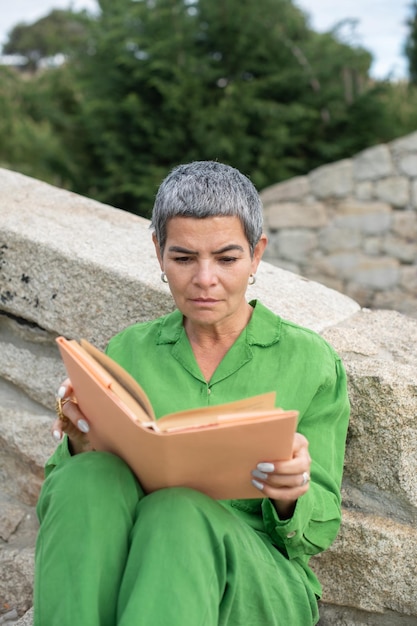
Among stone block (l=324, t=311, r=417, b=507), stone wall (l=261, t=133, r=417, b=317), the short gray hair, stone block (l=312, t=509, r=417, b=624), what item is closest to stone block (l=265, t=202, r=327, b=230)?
stone wall (l=261, t=133, r=417, b=317)

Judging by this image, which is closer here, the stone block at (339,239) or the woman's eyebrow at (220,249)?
the woman's eyebrow at (220,249)

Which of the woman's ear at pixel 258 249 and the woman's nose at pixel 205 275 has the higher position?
the woman's ear at pixel 258 249

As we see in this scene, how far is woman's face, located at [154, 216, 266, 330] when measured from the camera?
165 cm

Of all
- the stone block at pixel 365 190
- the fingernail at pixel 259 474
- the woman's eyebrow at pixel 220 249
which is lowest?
the fingernail at pixel 259 474

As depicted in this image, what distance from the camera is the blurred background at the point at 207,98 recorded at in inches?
234

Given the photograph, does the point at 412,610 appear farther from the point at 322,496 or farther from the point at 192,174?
the point at 192,174

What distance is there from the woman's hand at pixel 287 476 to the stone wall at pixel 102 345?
470 mm

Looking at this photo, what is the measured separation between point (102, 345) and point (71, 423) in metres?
0.61

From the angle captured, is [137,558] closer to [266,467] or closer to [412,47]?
[266,467]

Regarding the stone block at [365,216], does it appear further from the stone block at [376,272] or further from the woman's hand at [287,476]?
the woman's hand at [287,476]

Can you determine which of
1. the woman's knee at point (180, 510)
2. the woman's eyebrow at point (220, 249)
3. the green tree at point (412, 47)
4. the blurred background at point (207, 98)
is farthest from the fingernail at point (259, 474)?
the green tree at point (412, 47)

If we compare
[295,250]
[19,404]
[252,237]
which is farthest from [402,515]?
[295,250]

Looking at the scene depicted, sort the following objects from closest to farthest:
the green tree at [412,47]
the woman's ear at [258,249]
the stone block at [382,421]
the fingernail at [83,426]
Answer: the fingernail at [83,426] → the woman's ear at [258,249] → the stone block at [382,421] → the green tree at [412,47]

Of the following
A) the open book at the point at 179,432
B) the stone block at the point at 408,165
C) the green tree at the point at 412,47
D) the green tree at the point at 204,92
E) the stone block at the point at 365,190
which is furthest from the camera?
the green tree at the point at 412,47
